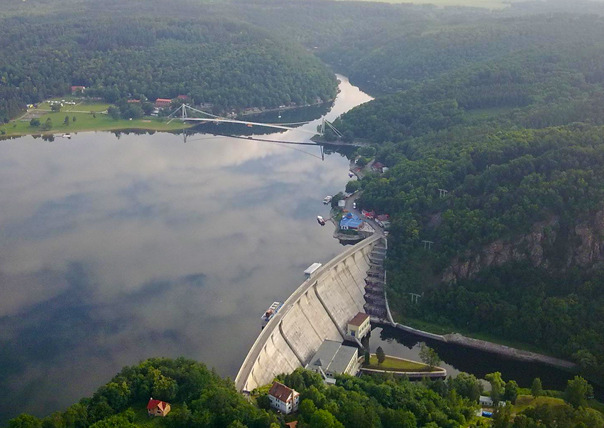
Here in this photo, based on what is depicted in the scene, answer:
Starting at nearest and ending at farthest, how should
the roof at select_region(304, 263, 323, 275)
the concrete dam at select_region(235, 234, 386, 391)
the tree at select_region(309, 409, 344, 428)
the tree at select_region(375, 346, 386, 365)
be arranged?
the tree at select_region(309, 409, 344, 428)
the concrete dam at select_region(235, 234, 386, 391)
the tree at select_region(375, 346, 386, 365)
the roof at select_region(304, 263, 323, 275)

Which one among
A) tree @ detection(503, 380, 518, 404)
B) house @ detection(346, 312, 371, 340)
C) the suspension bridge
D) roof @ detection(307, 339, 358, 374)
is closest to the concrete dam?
house @ detection(346, 312, 371, 340)

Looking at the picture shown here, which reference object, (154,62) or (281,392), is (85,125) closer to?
(154,62)

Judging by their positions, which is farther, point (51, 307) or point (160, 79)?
point (160, 79)

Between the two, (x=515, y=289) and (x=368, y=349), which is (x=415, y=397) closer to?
(x=368, y=349)

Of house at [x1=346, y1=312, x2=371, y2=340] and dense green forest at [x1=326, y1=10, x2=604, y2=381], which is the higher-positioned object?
dense green forest at [x1=326, y1=10, x2=604, y2=381]

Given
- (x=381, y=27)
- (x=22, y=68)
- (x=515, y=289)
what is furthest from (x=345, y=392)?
(x=381, y=27)

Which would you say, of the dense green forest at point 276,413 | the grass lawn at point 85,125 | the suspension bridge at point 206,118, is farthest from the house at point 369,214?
the grass lawn at point 85,125

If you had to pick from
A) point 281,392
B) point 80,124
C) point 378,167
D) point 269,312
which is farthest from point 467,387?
point 80,124

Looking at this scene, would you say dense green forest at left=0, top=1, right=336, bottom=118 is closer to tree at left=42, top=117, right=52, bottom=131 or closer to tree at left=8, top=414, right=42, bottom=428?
tree at left=42, top=117, right=52, bottom=131
